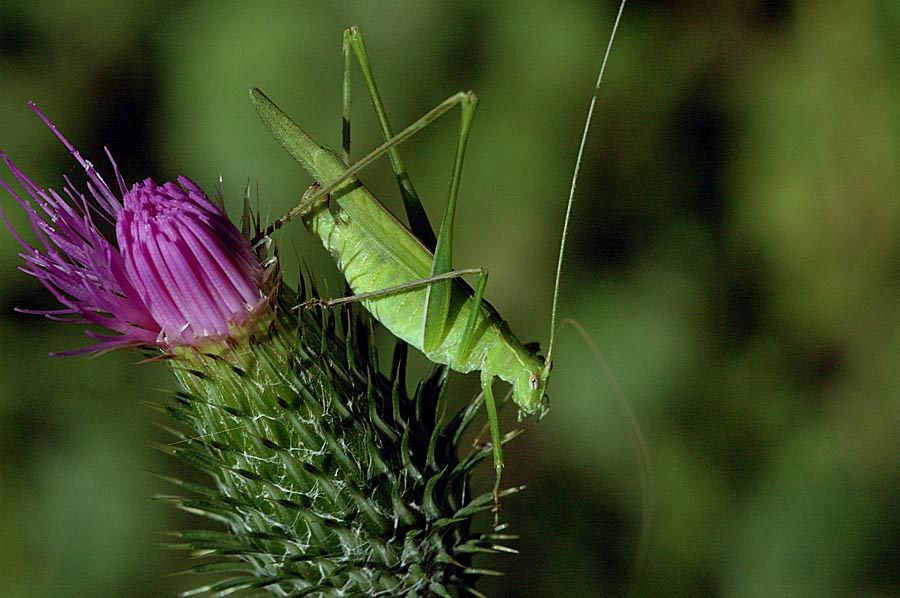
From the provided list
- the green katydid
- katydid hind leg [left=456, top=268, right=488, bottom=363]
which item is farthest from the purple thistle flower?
katydid hind leg [left=456, top=268, right=488, bottom=363]

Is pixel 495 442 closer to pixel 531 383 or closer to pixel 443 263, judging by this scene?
pixel 531 383

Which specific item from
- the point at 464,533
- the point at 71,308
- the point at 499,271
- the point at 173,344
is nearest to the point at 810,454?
the point at 499,271

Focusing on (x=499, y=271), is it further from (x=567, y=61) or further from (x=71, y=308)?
(x=71, y=308)

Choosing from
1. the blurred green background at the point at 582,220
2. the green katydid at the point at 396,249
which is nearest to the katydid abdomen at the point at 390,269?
the green katydid at the point at 396,249

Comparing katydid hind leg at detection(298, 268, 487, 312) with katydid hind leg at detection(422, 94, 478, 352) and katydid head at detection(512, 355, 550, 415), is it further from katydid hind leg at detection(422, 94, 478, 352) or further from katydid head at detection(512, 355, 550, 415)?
katydid head at detection(512, 355, 550, 415)

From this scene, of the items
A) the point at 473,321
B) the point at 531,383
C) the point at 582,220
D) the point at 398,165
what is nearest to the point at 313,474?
the point at 473,321
